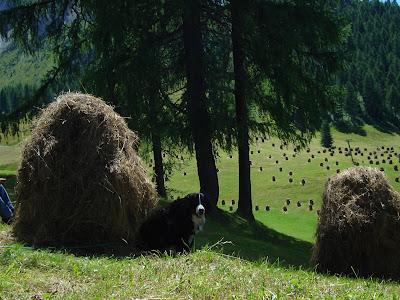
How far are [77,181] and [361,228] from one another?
6.51 metres

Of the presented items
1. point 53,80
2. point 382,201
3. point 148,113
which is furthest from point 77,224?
point 53,80

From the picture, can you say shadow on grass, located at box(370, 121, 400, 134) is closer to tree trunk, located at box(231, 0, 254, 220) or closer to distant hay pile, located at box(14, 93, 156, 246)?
tree trunk, located at box(231, 0, 254, 220)

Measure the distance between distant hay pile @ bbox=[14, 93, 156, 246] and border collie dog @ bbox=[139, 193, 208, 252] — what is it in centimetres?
30

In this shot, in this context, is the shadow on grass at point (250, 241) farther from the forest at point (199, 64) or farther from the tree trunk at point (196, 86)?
the tree trunk at point (196, 86)

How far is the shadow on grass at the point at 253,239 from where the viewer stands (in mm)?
14367

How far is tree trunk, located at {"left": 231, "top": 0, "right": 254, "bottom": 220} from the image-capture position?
1845cm

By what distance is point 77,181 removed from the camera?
806 cm

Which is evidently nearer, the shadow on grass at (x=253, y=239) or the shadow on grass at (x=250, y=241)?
the shadow on grass at (x=250, y=241)

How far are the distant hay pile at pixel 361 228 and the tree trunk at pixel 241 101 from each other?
669 centimetres

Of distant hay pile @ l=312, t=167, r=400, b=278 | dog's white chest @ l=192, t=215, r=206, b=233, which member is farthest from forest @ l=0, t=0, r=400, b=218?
dog's white chest @ l=192, t=215, r=206, b=233

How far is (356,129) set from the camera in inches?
4309

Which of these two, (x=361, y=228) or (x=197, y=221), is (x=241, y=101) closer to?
(x=361, y=228)

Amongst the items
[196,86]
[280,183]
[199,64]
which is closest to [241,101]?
[196,86]

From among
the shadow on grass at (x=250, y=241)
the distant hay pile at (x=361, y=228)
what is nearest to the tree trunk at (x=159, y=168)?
the shadow on grass at (x=250, y=241)
